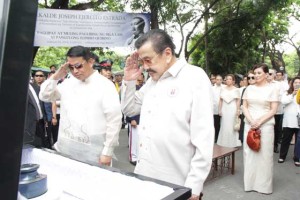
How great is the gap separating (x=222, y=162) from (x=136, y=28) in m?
2.54

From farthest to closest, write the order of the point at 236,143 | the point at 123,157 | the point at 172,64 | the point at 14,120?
the point at 236,143 < the point at 123,157 < the point at 172,64 < the point at 14,120

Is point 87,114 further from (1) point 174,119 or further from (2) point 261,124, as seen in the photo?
(2) point 261,124

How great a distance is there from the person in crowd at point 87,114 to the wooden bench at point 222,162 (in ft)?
7.58

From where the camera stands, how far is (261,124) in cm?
396

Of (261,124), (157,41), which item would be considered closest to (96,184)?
(157,41)

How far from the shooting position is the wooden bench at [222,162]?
469cm

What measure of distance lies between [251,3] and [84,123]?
40.9 ft

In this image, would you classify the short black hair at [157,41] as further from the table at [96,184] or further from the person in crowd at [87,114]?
the table at [96,184]

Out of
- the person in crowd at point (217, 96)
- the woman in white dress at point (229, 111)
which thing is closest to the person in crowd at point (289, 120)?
the woman in white dress at point (229, 111)

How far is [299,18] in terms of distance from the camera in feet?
70.8

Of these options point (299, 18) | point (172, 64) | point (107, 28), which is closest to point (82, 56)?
point (172, 64)

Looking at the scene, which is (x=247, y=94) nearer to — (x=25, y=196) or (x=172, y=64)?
(x=172, y=64)

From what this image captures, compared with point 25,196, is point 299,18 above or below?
above

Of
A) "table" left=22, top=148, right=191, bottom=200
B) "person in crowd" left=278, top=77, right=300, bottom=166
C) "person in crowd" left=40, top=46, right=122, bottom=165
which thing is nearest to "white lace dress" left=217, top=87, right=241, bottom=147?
"person in crowd" left=278, top=77, right=300, bottom=166
